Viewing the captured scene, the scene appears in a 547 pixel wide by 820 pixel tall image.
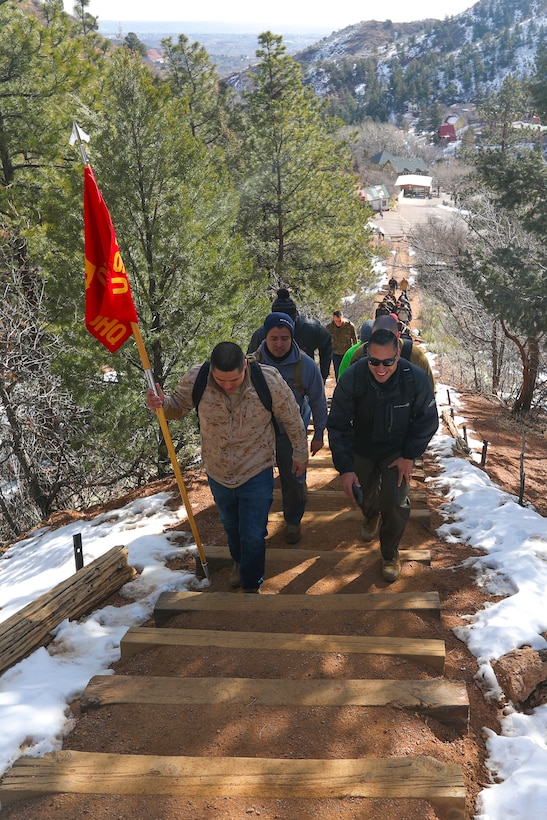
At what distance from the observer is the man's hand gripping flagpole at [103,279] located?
3.76m

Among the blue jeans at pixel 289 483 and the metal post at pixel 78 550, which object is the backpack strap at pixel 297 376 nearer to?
the blue jeans at pixel 289 483

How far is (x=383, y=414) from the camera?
3.85 m

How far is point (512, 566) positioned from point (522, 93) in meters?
28.9

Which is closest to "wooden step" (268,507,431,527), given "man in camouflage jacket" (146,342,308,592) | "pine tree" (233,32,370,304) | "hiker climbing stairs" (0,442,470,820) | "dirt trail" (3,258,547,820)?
"dirt trail" (3,258,547,820)

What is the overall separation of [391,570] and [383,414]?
124 centimetres

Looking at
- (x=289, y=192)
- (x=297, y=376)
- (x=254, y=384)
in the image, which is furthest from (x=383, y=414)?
(x=289, y=192)

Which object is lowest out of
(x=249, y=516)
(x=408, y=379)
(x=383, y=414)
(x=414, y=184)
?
(x=249, y=516)

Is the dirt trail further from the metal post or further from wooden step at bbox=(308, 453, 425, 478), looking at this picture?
wooden step at bbox=(308, 453, 425, 478)

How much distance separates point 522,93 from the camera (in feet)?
85.7

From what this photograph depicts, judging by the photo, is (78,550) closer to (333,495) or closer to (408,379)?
(333,495)

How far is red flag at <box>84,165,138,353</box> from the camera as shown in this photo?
3762 millimetres

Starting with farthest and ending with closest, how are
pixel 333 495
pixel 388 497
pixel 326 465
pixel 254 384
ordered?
pixel 326 465
pixel 333 495
pixel 388 497
pixel 254 384

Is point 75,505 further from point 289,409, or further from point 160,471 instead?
point 289,409

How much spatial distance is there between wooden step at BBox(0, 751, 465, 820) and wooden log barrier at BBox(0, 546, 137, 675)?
1.13 m
